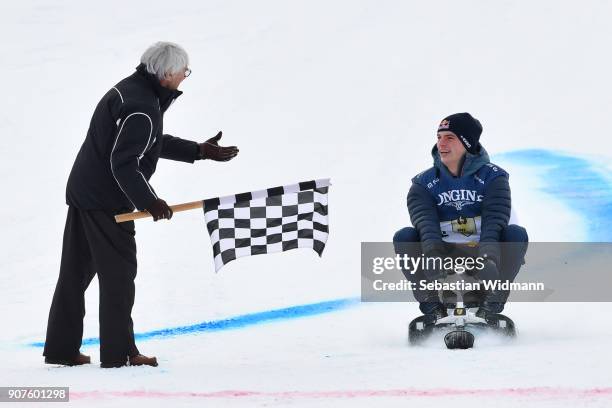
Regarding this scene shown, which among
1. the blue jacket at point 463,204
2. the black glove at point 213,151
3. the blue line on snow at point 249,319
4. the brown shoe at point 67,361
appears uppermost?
the black glove at point 213,151

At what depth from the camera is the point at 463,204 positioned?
512 centimetres

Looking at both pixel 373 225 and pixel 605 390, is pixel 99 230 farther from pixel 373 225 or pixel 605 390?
pixel 373 225

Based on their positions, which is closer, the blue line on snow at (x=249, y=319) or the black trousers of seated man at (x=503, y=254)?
the black trousers of seated man at (x=503, y=254)

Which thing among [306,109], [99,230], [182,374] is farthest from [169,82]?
[306,109]

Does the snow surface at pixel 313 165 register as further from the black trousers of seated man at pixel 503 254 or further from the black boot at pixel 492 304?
the black trousers of seated man at pixel 503 254

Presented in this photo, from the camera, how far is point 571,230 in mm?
7211

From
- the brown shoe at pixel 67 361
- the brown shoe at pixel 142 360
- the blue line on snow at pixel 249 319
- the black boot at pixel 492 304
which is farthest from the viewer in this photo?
the blue line on snow at pixel 249 319

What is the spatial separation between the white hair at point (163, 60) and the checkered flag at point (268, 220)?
640mm

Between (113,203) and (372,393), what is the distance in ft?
5.09

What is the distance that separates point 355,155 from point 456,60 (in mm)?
2492

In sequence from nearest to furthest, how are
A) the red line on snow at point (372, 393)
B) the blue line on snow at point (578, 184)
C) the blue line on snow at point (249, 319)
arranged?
the red line on snow at point (372, 393) < the blue line on snow at point (249, 319) < the blue line on snow at point (578, 184)

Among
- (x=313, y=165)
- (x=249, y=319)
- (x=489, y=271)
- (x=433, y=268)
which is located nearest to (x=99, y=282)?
(x=249, y=319)

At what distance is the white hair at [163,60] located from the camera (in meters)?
4.51

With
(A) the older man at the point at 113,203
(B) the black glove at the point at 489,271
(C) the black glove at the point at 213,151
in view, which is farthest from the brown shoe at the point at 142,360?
(B) the black glove at the point at 489,271
